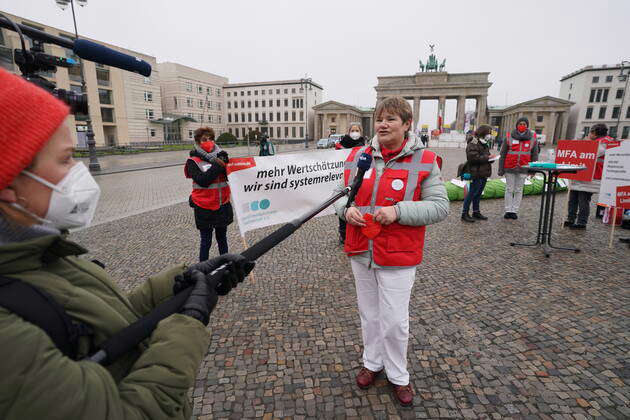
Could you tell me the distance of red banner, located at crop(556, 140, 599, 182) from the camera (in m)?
6.95

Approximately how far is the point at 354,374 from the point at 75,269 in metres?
2.45

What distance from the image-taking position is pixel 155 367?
995 mm

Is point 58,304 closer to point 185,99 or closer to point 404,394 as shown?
point 404,394

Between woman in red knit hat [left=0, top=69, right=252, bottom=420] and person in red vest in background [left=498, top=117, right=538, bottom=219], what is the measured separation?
8467mm

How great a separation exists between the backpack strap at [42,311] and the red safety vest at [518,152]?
28.9 feet

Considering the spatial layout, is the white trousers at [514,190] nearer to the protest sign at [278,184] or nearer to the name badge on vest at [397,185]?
the protest sign at [278,184]

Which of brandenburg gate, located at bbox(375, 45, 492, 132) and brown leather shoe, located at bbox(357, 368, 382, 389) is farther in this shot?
brandenburg gate, located at bbox(375, 45, 492, 132)

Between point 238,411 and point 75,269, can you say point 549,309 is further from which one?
point 75,269

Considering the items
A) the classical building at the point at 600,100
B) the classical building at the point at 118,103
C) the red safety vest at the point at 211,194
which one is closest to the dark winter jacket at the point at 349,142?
the red safety vest at the point at 211,194

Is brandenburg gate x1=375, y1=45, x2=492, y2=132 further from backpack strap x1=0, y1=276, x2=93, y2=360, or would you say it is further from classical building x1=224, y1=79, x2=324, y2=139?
backpack strap x1=0, y1=276, x2=93, y2=360

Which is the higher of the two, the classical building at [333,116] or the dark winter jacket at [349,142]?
the classical building at [333,116]

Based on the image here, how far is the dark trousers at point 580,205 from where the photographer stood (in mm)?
7004

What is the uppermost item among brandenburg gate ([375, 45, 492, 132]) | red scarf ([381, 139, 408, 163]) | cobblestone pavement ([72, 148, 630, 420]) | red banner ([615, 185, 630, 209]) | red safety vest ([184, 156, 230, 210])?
brandenburg gate ([375, 45, 492, 132])

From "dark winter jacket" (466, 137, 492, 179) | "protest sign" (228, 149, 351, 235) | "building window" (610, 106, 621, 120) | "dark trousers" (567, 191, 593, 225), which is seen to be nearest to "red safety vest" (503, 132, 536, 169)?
"dark winter jacket" (466, 137, 492, 179)
